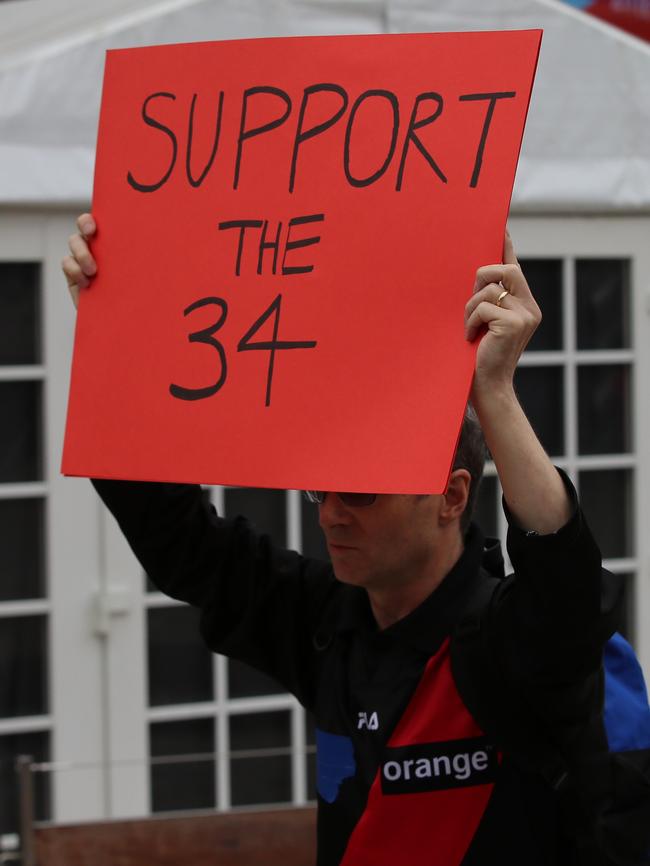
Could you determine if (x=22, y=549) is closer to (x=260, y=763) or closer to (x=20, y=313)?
(x=20, y=313)

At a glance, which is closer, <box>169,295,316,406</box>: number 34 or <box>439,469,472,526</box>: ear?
<box>169,295,316,406</box>: number 34

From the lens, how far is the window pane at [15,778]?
3512 millimetres

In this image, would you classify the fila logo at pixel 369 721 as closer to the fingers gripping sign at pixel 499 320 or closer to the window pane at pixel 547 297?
the fingers gripping sign at pixel 499 320

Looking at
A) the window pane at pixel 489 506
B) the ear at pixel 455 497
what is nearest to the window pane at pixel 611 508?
the window pane at pixel 489 506

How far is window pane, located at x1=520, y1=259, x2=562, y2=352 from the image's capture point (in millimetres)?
3953

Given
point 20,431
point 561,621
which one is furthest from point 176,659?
point 561,621

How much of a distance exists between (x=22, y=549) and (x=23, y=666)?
0.30m

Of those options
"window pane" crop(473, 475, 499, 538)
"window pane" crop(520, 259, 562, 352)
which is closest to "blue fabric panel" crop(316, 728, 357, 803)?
"window pane" crop(473, 475, 499, 538)

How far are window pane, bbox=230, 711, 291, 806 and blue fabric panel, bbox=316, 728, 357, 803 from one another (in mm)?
2148

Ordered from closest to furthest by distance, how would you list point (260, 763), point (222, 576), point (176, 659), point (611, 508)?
point (222, 576)
point (176, 659)
point (260, 763)
point (611, 508)

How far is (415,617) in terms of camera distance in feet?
5.25

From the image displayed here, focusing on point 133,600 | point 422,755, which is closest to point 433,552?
point 422,755

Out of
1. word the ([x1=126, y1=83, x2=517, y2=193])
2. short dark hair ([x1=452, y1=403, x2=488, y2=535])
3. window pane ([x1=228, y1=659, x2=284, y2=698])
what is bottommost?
window pane ([x1=228, y1=659, x2=284, y2=698])

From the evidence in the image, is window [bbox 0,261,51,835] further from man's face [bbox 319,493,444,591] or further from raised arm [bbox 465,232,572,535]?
raised arm [bbox 465,232,572,535]
